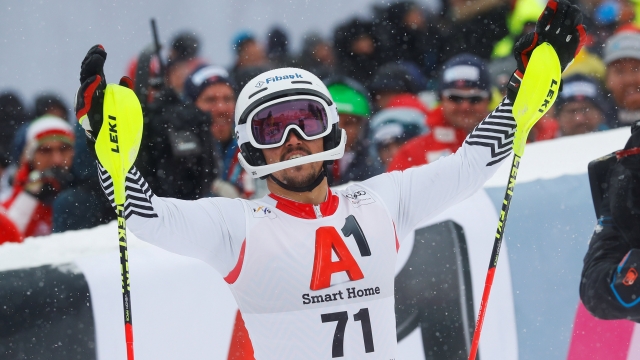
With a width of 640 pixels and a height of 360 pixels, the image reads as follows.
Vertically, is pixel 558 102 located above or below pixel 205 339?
above

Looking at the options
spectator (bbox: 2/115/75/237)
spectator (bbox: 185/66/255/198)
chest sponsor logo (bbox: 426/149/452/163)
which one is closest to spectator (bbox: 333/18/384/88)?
spectator (bbox: 185/66/255/198)

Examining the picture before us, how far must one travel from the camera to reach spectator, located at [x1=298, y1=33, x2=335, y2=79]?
839cm

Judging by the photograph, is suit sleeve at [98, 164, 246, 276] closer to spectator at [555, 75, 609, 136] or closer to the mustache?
the mustache

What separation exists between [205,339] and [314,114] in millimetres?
1167

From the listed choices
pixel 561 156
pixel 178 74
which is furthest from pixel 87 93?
pixel 178 74

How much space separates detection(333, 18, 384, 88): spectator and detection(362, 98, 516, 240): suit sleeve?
438 centimetres

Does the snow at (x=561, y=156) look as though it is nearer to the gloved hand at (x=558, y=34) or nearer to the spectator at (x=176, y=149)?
the gloved hand at (x=558, y=34)

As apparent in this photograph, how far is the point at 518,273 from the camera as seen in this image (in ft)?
15.5

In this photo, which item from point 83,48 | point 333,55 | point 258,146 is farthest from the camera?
point 333,55

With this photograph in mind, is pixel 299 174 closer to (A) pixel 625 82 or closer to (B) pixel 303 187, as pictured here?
(B) pixel 303 187

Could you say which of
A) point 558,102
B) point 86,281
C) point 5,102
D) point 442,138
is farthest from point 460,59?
point 5,102

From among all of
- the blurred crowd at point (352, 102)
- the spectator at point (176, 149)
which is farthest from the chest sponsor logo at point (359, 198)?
the spectator at point (176, 149)

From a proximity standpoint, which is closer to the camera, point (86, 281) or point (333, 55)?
point (86, 281)

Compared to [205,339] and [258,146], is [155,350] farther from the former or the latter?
[258,146]
